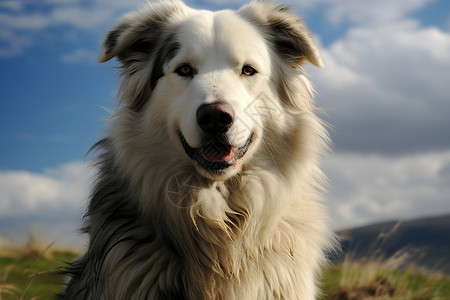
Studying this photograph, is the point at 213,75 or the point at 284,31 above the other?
the point at 284,31

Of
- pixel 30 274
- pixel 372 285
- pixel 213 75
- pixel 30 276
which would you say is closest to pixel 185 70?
pixel 213 75

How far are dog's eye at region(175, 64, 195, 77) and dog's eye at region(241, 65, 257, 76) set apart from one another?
1.36ft

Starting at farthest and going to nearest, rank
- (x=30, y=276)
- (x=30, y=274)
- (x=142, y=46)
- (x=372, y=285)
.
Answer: (x=372, y=285) < (x=30, y=274) < (x=30, y=276) < (x=142, y=46)

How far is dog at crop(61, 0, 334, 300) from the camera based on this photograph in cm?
356

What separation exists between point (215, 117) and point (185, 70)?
679 mm

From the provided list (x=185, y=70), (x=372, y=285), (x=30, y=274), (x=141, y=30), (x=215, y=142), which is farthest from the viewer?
(x=372, y=285)

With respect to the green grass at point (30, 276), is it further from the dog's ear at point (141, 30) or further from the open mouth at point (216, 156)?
the dog's ear at point (141, 30)

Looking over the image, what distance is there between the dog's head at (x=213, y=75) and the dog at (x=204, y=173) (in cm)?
1

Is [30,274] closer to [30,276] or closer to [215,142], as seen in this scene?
[30,276]

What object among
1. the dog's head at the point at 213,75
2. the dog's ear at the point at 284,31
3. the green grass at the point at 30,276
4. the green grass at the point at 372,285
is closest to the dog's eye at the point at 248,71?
the dog's head at the point at 213,75

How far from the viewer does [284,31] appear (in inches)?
175

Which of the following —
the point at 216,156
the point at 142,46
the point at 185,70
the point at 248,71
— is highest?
the point at 142,46

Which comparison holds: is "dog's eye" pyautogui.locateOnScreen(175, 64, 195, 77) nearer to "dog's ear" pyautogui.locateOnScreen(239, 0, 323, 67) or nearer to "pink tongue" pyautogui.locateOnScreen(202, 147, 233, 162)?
"pink tongue" pyautogui.locateOnScreen(202, 147, 233, 162)

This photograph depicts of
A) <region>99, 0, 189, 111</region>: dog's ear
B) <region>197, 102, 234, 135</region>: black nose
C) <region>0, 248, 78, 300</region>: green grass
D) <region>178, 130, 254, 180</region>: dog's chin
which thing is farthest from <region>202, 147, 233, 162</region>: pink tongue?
<region>0, 248, 78, 300</region>: green grass
